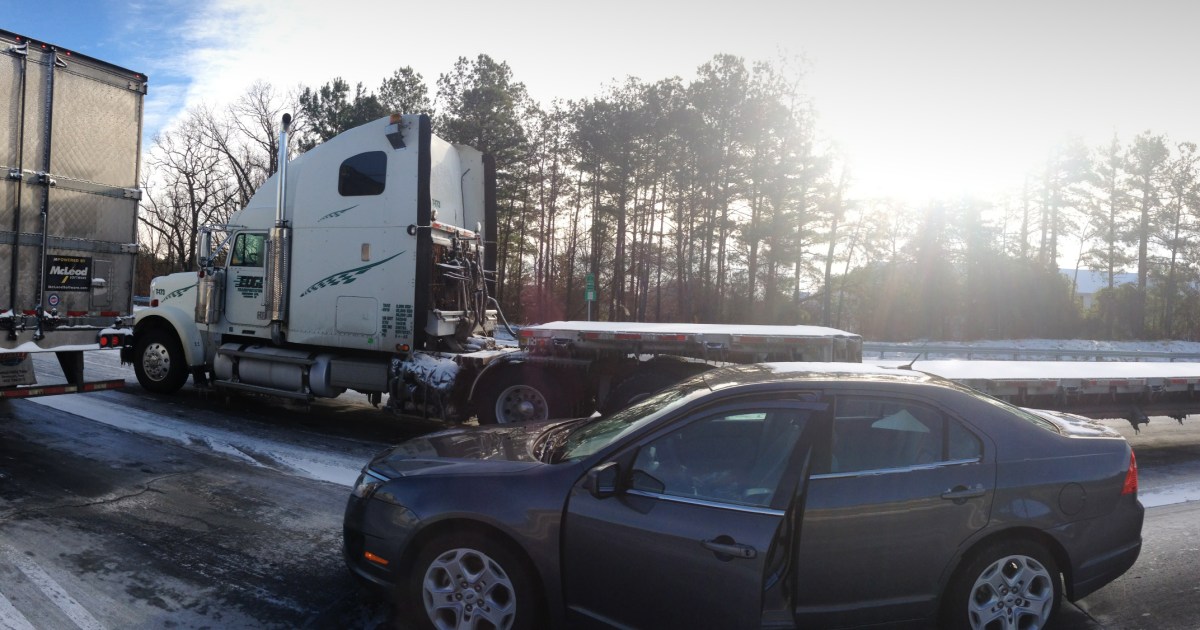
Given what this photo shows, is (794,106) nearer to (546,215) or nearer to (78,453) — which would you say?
(546,215)

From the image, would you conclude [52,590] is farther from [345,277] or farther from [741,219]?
[741,219]

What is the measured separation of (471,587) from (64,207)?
6.78m

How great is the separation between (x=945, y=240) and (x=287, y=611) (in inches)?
Result: 1711

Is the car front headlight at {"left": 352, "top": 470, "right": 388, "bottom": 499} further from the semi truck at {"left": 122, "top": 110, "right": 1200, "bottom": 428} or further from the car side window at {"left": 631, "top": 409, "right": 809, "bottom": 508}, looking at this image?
the semi truck at {"left": 122, "top": 110, "right": 1200, "bottom": 428}

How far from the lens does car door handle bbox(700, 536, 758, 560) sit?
3137 mm

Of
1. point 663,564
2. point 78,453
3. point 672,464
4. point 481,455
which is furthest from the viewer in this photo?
point 78,453

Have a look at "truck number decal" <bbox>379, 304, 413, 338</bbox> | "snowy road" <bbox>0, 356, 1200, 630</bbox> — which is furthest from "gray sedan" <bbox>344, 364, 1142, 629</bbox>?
"truck number decal" <bbox>379, 304, 413, 338</bbox>

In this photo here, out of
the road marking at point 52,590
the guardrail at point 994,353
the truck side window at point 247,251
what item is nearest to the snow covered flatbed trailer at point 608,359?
the truck side window at point 247,251

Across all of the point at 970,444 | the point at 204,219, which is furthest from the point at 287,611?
the point at 204,219

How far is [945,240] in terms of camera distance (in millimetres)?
41281

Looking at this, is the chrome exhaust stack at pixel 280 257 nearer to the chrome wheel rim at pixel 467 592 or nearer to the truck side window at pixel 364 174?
the truck side window at pixel 364 174

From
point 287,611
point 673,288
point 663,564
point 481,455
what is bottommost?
point 287,611

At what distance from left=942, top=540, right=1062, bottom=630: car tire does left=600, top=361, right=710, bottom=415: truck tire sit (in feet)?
13.8

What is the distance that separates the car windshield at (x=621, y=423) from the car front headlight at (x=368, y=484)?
958 mm
